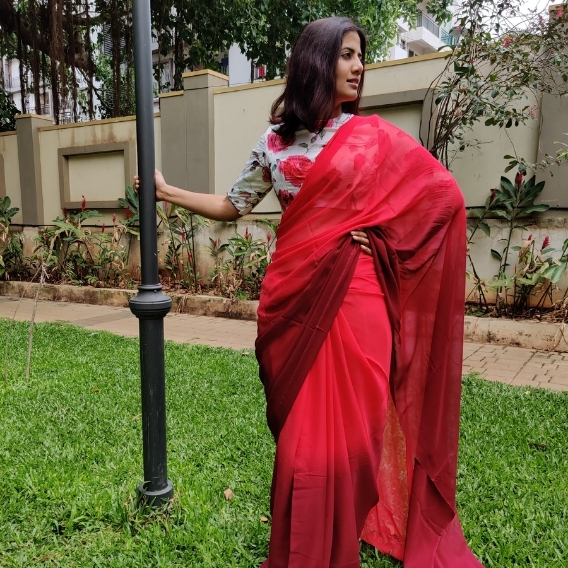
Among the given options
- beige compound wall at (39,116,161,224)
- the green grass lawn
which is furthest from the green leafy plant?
beige compound wall at (39,116,161,224)

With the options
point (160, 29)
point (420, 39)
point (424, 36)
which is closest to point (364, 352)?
point (160, 29)

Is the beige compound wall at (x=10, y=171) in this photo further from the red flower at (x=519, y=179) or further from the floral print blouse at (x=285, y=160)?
the floral print blouse at (x=285, y=160)

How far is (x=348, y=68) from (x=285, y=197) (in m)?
0.43

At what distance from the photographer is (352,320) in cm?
151

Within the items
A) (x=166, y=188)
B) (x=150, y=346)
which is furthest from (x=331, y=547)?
(x=166, y=188)

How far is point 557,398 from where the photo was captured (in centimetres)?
331

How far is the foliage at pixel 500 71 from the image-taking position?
487 cm

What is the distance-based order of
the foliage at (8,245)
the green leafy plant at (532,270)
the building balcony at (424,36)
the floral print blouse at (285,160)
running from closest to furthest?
the floral print blouse at (285,160), the green leafy plant at (532,270), the foliage at (8,245), the building balcony at (424,36)

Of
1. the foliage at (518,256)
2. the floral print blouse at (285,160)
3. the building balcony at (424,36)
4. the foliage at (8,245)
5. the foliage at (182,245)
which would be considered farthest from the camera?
the building balcony at (424,36)

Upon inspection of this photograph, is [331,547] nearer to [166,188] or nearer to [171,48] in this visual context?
[166,188]

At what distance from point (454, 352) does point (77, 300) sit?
6777 mm

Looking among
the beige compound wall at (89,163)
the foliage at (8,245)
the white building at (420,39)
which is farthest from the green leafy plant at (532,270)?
the white building at (420,39)

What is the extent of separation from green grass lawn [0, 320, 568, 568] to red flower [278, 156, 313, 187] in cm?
128

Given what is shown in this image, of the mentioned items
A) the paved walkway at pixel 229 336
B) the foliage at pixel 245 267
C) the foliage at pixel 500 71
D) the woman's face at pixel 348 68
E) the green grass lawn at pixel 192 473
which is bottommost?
the paved walkway at pixel 229 336
